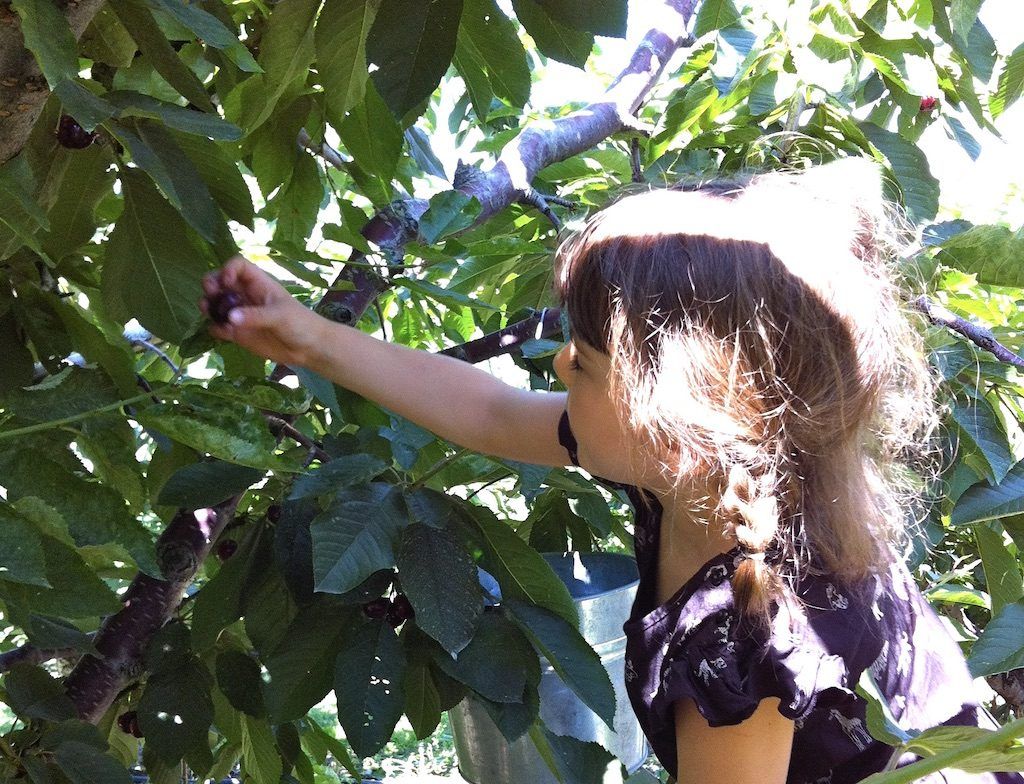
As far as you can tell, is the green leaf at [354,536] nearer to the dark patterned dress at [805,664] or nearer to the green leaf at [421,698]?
the green leaf at [421,698]

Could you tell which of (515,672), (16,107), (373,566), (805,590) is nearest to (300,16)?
(16,107)

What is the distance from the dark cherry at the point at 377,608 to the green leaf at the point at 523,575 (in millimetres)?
106

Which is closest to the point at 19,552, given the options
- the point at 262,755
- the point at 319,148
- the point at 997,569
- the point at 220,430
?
the point at 220,430

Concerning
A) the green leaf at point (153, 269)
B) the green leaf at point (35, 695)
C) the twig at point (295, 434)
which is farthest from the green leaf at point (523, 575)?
the green leaf at point (35, 695)

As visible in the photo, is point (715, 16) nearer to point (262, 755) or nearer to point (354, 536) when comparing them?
point (354, 536)

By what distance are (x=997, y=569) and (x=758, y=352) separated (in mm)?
472

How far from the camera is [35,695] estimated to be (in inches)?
41.1

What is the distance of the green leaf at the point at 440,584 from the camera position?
88 centimetres

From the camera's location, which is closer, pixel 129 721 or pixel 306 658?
pixel 306 658

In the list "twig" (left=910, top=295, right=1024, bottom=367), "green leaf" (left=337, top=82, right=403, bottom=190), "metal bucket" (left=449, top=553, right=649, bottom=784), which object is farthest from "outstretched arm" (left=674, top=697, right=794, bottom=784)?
"green leaf" (left=337, top=82, right=403, bottom=190)

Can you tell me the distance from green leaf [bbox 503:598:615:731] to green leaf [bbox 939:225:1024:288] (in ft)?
1.88

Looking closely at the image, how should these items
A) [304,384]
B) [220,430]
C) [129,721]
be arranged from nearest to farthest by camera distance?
[220,430] < [304,384] < [129,721]

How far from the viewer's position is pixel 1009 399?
1.24 meters

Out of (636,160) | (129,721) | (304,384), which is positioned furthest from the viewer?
(636,160)
